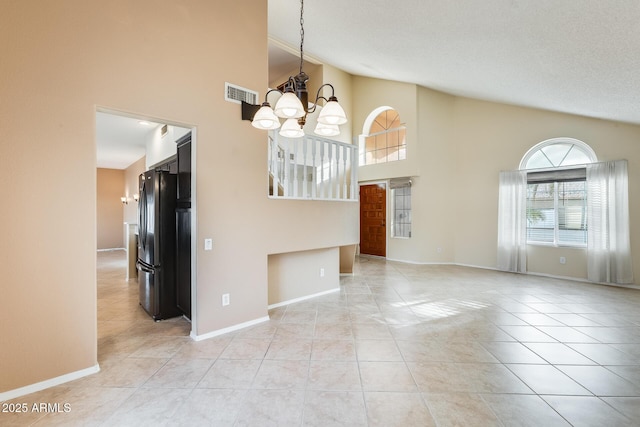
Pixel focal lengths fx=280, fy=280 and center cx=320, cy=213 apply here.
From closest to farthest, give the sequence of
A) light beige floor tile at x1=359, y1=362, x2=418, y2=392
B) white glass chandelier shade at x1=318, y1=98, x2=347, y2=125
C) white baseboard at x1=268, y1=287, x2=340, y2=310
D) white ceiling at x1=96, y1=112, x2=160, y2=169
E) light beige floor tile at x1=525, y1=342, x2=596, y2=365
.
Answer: light beige floor tile at x1=359, y1=362, x2=418, y2=392 → white glass chandelier shade at x1=318, y1=98, x2=347, y2=125 → light beige floor tile at x1=525, y1=342, x2=596, y2=365 → white baseboard at x1=268, y1=287, x2=340, y2=310 → white ceiling at x1=96, y1=112, x2=160, y2=169

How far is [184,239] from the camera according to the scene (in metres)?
3.48

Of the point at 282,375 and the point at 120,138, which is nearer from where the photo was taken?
the point at 282,375

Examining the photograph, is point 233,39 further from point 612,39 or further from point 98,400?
point 612,39

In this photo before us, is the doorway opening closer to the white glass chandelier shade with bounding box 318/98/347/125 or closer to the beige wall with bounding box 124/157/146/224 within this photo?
the beige wall with bounding box 124/157/146/224

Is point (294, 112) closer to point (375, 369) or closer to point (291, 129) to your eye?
point (291, 129)

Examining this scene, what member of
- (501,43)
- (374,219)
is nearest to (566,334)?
(501,43)

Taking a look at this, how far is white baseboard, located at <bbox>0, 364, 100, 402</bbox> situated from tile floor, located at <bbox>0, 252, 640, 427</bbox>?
56 millimetres

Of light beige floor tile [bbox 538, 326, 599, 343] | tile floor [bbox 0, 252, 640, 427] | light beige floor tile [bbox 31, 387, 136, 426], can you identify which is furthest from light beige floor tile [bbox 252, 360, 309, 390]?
light beige floor tile [bbox 538, 326, 599, 343]

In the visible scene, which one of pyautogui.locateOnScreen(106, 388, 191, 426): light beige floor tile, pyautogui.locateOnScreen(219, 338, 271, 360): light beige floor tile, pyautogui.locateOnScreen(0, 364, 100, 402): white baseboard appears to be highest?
pyautogui.locateOnScreen(0, 364, 100, 402): white baseboard

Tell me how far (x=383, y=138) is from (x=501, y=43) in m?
4.41

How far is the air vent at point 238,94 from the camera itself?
123 inches

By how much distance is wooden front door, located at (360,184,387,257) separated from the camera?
315 inches

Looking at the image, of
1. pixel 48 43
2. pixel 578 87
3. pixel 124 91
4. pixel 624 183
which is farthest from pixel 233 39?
pixel 624 183

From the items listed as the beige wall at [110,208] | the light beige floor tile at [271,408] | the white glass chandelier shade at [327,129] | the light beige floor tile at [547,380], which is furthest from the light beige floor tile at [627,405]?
the beige wall at [110,208]
